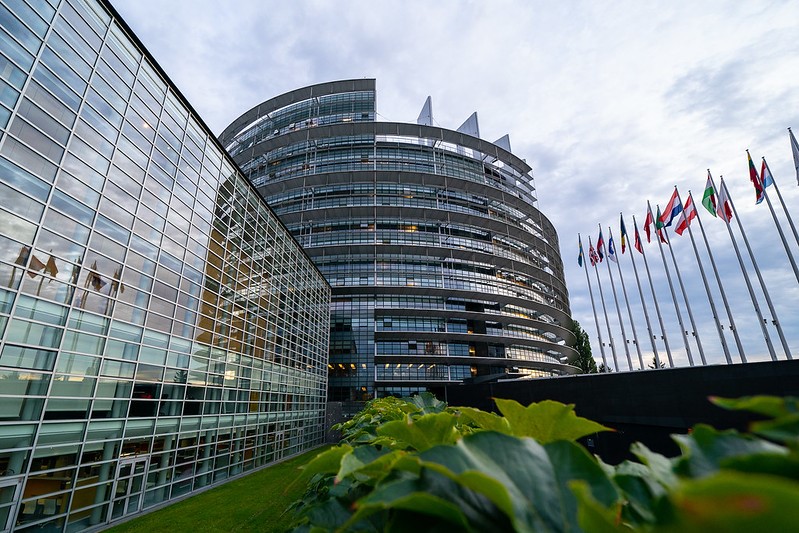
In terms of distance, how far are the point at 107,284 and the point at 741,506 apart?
55.7ft

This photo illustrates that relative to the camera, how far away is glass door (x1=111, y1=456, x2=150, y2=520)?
529 inches

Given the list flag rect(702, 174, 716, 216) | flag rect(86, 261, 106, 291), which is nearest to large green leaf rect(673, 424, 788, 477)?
flag rect(86, 261, 106, 291)

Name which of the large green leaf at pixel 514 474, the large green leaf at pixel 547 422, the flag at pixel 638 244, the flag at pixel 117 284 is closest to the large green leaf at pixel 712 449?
the large green leaf at pixel 514 474

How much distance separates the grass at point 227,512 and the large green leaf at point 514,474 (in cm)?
1143

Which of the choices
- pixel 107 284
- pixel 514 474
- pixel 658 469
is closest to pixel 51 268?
pixel 107 284

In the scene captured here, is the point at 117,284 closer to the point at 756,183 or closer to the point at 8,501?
the point at 8,501

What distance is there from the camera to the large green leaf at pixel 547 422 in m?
1.63

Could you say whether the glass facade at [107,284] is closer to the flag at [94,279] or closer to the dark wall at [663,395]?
the flag at [94,279]

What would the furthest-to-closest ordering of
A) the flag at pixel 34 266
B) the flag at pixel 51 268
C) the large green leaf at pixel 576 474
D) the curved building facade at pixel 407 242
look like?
the curved building facade at pixel 407 242
the flag at pixel 51 268
the flag at pixel 34 266
the large green leaf at pixel 576 474

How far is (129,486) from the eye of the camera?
1388cm

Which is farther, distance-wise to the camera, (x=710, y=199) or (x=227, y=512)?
Result: (x=710, y=199)

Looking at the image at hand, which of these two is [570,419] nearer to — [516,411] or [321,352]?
[516,411]

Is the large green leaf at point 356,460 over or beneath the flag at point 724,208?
beneath

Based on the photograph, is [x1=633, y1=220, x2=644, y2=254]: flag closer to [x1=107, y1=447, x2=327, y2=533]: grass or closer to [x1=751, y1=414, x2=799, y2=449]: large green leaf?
[x1=107, y1=447, x2=327, y2=533]: grass
